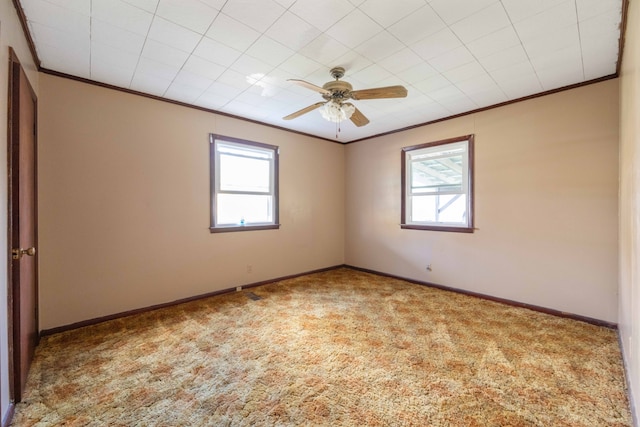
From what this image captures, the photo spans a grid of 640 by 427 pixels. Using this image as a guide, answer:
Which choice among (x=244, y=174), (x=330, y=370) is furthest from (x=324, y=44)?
(x=330, y=370)

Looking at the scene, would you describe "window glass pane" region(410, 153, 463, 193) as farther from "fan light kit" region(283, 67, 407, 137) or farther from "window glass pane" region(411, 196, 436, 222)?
"fan light kit" region(283, 67, 407, 137)

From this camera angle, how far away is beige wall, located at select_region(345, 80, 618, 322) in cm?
284

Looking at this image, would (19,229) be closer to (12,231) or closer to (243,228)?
(12,231)

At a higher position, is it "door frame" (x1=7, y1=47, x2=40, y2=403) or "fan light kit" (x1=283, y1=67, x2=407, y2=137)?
"fan light kit" (x1=283, y1=67, x2=407, y2=137)

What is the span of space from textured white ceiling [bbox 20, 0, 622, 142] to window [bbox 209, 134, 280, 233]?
0.88 metres

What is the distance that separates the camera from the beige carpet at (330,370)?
1655 millimetres

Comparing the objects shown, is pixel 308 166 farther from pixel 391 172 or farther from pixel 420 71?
pixel 420 71

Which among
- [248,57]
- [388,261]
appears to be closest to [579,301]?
[388,261]

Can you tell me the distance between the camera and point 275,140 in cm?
448

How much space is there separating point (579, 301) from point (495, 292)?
0.80 m

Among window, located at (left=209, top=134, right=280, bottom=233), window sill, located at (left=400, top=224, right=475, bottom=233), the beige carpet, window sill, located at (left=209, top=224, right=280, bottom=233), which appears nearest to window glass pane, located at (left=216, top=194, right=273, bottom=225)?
window, located at (left=209, top=134, right=280, bottom=233)

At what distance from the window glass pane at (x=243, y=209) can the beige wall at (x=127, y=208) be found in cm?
22

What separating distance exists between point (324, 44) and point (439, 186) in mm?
2816

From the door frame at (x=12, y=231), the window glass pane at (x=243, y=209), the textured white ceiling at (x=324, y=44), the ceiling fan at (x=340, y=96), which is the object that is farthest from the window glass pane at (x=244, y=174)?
the door frame at (x=12, y=231)
